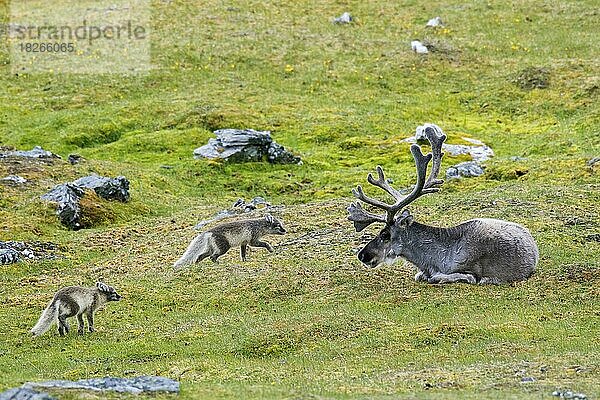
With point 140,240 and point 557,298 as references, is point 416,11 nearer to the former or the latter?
point 140,240

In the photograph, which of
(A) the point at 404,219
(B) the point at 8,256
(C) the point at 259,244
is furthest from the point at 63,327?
(B) the point at 8,256

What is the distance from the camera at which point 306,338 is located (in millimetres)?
17141

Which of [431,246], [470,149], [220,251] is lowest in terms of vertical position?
[470,149]

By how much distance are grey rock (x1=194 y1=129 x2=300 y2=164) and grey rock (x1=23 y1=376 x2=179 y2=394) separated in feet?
101

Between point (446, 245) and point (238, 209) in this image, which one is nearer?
point (446, 245)

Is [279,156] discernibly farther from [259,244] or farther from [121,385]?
[121,385]

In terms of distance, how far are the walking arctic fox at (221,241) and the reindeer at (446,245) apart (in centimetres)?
486

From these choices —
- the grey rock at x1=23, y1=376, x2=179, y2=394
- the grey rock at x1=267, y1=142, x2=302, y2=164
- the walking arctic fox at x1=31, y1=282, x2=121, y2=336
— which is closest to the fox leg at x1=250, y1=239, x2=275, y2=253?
the walking arctic fox at x1=31, y1=282, x2=121, y2=336

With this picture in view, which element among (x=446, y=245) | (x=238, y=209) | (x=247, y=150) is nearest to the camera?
(x=446, y=245)

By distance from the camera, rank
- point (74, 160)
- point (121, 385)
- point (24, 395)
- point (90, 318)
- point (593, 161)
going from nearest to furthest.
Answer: point (24, 395) < point (121, 385) < point (90, 318) < point (593, 161) < point (74, 160)

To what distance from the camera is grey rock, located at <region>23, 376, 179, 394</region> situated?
1132 cm

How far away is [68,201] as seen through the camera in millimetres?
32312

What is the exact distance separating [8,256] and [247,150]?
1789cm

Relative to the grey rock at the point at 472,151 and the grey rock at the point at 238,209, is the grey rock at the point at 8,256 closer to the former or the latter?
the grey rock at the point at 238,209
